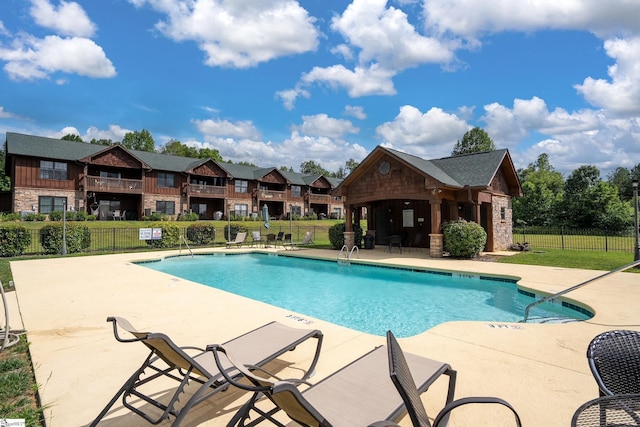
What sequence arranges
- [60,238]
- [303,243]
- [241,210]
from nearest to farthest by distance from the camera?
[60,238], [303,243], [241,210]

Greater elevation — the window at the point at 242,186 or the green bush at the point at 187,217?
the window at the point at 242,186

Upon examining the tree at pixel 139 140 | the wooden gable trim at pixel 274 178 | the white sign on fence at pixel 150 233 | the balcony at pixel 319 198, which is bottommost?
the white sign on fence at pixel 150 233

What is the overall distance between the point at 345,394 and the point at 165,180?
34.9 m

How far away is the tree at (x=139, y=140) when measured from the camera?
192 feet

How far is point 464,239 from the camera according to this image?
13602 millimetres

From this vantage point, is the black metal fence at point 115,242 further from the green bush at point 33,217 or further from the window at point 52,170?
the window at point 52,170

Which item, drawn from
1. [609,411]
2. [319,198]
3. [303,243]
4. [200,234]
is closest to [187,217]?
[200,234]

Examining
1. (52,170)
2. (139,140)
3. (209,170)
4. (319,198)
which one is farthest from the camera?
(139,140)

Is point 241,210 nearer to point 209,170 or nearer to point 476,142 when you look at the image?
point 209,170

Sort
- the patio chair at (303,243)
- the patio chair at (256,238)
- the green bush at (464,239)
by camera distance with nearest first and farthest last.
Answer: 1. the green bush at (464,239)
2. the patio chair at (303,243)
3. the patio chair at (256,238)

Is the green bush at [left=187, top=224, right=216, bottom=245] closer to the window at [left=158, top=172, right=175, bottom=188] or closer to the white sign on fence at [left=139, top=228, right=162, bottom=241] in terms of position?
the white sign on fence at [left=139, top=228, right=162, bottom=241]

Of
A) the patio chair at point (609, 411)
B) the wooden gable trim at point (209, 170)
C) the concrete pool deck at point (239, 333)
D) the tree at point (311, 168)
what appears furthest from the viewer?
the tree at point (311, 168)

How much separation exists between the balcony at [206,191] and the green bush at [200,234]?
1392 centimetres

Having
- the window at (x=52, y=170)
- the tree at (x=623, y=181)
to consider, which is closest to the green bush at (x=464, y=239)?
the window at (x=52, y=170)
